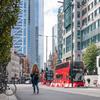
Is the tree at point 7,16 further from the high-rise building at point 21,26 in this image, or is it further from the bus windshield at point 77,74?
the bus windshield at point 77,74

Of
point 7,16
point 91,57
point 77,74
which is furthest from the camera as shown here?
point 91,57

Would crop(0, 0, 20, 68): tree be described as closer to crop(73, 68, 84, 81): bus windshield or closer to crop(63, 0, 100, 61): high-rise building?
crop(73, 68, 84, 81): bus windshield

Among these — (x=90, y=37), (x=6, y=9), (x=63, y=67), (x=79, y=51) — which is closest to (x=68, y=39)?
(x=79, y=51)

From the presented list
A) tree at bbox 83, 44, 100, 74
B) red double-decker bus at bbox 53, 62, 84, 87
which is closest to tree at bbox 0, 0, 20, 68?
red double-decker bus at bbox 53, 62, 84, 87

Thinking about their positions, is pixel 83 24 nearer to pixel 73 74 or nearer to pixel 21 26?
pixel 21 26

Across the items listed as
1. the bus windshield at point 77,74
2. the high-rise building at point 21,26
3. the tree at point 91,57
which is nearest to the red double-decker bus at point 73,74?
the bus windshield at point 77,74

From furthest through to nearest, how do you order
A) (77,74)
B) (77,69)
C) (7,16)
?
(77,74) → (77,69) → (7,16)

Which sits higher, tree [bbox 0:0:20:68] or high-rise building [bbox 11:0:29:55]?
high-rise building [bbox 11:0:29:55]

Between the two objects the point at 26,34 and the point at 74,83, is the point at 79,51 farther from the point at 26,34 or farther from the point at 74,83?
the point at 74,83

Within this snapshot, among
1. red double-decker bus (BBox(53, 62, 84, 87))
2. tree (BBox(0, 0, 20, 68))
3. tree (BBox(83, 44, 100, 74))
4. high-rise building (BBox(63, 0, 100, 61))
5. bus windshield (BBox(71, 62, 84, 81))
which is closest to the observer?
tree (BBox(0, 0, 20, 68))

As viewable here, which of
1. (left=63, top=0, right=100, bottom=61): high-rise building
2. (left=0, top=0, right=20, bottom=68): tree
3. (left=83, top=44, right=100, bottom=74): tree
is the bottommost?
(left=0, top=0, right=20, bottom=68): tree

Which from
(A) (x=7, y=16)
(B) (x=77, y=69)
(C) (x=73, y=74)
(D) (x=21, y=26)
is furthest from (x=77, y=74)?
(A) (x=7, y=16)

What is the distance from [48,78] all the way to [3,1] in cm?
7096

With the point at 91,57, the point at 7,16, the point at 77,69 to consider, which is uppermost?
the point at 91,57
